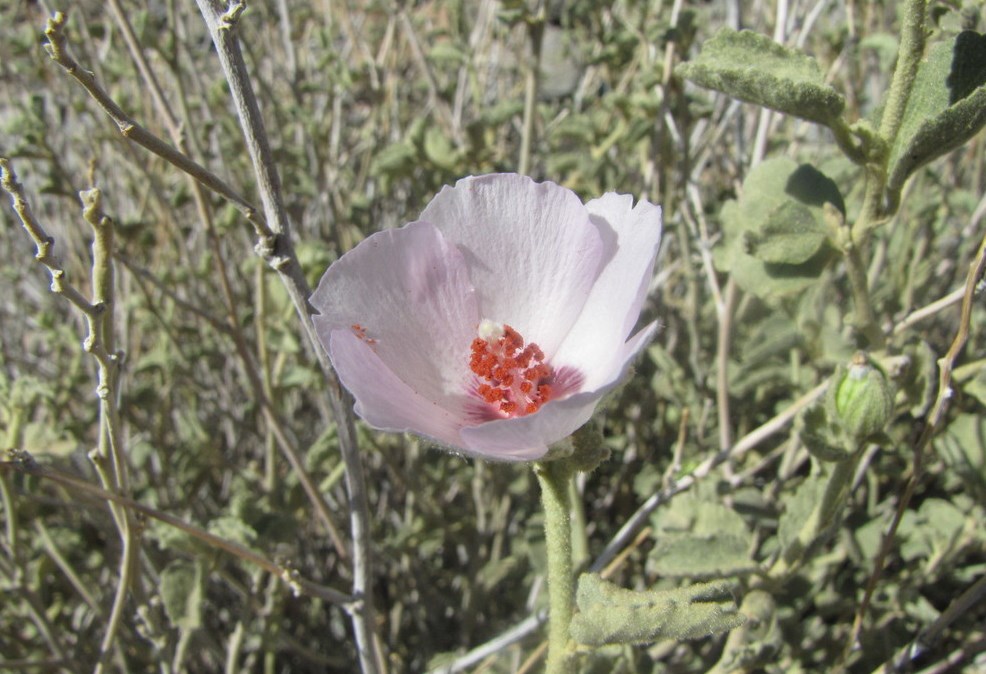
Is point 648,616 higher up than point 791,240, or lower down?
lower down

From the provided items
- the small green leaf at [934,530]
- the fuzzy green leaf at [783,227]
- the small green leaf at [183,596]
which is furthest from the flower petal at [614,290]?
the small green leaf at [934,530]

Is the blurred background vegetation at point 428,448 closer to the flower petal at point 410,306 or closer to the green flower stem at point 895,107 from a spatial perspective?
the green flower stem at point 895,107

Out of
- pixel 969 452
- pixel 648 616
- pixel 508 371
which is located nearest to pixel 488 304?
pixel 508 371

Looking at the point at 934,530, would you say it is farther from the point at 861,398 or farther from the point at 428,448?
the point at 428,448

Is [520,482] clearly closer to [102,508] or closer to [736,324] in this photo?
[736,324]

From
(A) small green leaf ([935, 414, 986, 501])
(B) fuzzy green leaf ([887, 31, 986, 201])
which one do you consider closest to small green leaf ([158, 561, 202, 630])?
(B) fuzzy green leaf ([887, 31, 986, 201])

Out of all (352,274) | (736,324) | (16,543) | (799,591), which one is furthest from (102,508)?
(736,324)
